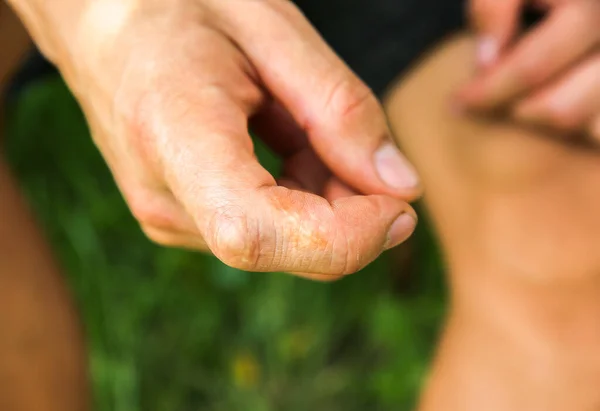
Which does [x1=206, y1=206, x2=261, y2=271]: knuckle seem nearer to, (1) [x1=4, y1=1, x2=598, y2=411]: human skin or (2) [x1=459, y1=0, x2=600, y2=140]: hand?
(1) [x1=4, y1=1, x2=598, y2=411]: human skin

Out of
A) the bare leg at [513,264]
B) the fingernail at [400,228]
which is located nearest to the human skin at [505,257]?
the bare leg at [513,264]

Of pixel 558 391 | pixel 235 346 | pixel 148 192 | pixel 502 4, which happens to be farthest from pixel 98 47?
pixel 235 346

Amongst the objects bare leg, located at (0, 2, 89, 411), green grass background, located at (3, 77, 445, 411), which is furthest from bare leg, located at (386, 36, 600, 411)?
bare leg, located at (0, 2, 89, 411)

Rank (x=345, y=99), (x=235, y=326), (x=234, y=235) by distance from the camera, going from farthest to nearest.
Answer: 1. (x=235, y=326)
2. (x=345, y=99)
3. (x=234, y=235)

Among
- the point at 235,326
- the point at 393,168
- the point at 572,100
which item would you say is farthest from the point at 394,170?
the point at 235,326

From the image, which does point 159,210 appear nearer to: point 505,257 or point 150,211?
point 150,211

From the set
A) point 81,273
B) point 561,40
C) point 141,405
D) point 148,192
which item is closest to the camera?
point 148,192

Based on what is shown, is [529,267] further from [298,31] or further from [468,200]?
[298,31]
